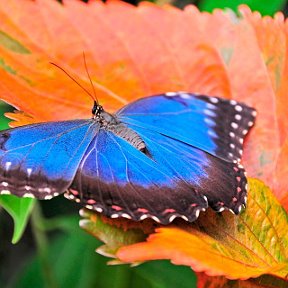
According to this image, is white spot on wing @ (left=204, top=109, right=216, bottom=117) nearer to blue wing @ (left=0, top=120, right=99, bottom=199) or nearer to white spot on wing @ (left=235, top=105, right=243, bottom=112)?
white spot on wing @ (left=235, top=105, right=243, bottom=112)

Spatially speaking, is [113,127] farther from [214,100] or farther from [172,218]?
[172,218]

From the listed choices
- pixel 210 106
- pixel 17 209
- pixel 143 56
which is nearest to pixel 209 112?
pixel 210 106

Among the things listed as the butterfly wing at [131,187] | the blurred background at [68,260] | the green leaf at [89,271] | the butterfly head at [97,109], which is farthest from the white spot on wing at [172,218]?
the green leaf at [89,271]

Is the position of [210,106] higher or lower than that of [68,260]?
higher

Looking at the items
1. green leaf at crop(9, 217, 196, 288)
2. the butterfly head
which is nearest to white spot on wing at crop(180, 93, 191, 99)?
the butterfly head

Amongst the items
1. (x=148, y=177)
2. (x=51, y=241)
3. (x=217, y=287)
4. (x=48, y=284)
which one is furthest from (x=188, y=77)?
(x=51, y=241)

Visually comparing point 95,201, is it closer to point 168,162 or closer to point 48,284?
point 168,162

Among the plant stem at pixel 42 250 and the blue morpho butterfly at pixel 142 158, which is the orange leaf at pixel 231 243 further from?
the plant stem at pixel 42 250
